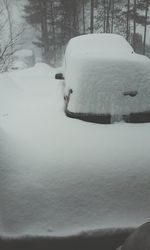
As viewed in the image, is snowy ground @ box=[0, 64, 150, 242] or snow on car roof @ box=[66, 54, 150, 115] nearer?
snowy ground @ box=[0, 64, 150, 242]

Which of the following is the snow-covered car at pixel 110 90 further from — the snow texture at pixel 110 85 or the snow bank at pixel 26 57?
the snow bank at pixel 26 57

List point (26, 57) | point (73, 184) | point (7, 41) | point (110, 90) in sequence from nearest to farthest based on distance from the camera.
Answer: point (73, 184)
point (110, 90)
point (7, 41)
point (26, 57)

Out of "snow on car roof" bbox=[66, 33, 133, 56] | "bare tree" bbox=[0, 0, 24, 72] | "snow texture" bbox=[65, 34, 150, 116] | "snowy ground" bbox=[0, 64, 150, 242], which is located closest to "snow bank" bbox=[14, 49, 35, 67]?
"bare tree" bbox=[0, 0, 24, 72]

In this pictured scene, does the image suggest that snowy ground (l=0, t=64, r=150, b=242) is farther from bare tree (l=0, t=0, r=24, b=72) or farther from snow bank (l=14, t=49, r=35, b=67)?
snow bank (l=14, t=49, r=35, b=67)

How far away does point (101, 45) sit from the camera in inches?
190

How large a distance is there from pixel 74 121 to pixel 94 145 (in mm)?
553

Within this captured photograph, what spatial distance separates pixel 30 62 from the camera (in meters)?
24.9

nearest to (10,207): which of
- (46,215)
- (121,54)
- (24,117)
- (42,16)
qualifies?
(46,215)

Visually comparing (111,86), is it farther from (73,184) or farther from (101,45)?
(73,184)

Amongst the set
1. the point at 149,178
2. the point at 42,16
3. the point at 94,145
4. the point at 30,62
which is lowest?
the point at 30,62

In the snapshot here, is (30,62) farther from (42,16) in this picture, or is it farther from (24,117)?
(24,117)

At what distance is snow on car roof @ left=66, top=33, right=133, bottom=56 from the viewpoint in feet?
14.9

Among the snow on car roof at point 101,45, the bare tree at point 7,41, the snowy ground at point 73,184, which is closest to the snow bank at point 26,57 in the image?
the bare tree at point 7,41

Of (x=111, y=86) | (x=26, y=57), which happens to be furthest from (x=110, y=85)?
(x=26, y=57)
